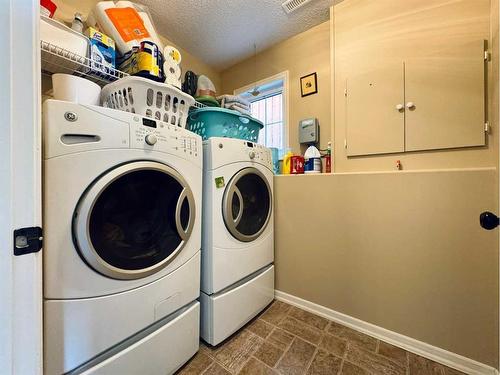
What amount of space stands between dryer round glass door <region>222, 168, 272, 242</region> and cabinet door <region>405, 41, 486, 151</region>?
0.95 meters

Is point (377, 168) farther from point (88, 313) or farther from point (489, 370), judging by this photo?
point (88, 313)

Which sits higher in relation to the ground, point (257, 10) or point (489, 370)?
point (257, 10)

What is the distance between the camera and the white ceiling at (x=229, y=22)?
61.5 inches

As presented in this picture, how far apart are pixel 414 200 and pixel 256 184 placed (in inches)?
36.2

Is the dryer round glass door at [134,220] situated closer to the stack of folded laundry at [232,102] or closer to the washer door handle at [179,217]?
the washer door handle at [179,217]

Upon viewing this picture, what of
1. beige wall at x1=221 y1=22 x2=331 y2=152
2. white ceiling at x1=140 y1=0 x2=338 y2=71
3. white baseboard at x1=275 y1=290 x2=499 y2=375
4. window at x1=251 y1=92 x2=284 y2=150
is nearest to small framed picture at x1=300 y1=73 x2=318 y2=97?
beige wall at x1=221 y1=22 x2=331 y2=152

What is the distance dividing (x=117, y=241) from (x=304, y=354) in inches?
44.5

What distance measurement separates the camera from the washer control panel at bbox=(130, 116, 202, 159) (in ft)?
2.75

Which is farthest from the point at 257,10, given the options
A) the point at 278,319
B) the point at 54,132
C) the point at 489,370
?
the point at 489,370

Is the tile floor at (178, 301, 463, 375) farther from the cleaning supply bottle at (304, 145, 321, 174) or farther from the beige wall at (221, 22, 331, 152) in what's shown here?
the beige wall at (221, 22, 331, 152)

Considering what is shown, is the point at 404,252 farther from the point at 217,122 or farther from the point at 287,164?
the point at 217,122

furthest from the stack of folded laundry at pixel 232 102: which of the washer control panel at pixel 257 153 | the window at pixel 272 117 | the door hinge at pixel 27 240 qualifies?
the door hinge at pixel 27 240

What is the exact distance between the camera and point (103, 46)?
112 cm

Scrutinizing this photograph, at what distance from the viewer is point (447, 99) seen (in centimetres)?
118
